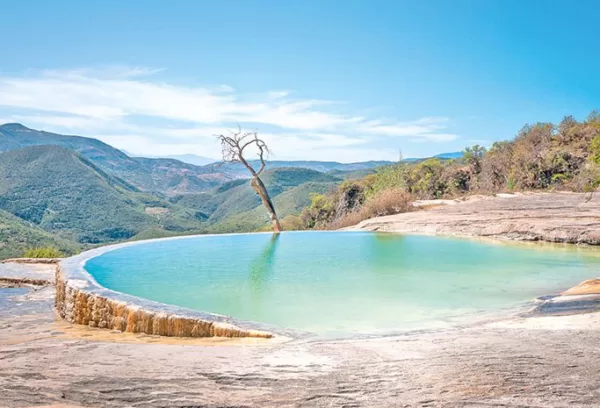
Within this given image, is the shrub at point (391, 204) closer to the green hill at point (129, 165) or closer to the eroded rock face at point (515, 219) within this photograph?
the eroded rock face at point (515, 219)

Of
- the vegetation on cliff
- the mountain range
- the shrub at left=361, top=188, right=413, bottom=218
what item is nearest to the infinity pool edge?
the shrub at left=361, top=188, right=413, bottom=218

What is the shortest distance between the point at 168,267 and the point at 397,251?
3.56 metres

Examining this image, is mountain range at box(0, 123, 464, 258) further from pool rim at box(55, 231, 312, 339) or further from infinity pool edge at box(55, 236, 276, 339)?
infinity pool edge at box(55, 236, 276, 339)

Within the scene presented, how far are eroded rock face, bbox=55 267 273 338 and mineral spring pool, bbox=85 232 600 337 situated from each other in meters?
0.54

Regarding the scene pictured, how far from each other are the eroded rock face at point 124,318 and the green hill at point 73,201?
59777mm

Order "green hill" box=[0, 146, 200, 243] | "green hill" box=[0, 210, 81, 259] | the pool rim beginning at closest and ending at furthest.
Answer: the pool rim → "green hill" box=[0, 210, 81, 259] → "green hill" box=[0, 146, 200, 243]

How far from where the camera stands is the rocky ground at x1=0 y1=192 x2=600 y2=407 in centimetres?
189

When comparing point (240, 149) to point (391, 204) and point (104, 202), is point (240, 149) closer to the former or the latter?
point (391, 204)

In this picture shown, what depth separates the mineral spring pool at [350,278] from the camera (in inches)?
173

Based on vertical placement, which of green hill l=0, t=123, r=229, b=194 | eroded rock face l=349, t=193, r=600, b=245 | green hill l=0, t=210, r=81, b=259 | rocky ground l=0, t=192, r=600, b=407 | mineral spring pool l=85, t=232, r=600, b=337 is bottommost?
green hill l=0, t=210, r=81, b=259

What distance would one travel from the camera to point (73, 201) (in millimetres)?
74625

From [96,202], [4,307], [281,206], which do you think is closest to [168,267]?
[4,307]

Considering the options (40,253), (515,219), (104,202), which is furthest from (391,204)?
(104,202)

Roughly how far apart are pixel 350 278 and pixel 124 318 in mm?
2702
